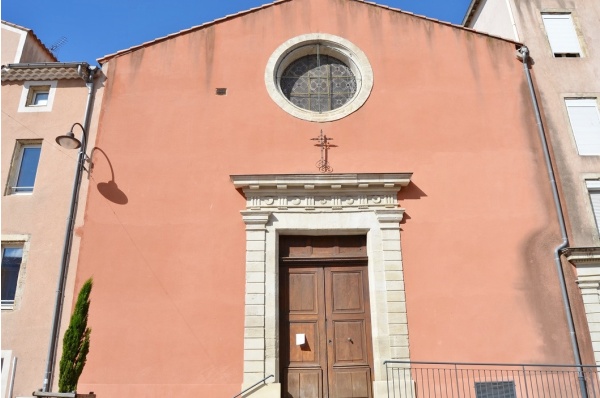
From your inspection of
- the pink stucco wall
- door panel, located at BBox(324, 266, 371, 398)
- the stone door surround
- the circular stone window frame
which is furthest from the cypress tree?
the circular stone window frame

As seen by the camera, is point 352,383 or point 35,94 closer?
point 352,383

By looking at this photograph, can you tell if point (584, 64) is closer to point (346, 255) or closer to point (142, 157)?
point (346, 255)

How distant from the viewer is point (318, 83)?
10109 mm

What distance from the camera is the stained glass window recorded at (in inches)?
390

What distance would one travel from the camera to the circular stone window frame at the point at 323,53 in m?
9.50

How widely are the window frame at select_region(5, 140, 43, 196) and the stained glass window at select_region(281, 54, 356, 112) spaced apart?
4788mm

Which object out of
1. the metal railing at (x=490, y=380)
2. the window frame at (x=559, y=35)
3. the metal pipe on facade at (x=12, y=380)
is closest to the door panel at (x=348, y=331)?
the metal railing at (x=490, y=380)

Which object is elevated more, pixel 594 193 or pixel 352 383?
pixel 594 193

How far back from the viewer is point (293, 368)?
8.18m

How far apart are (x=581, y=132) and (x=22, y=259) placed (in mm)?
10276

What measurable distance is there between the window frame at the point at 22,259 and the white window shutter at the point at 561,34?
10.6 metres

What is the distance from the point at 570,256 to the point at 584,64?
415 centimetres

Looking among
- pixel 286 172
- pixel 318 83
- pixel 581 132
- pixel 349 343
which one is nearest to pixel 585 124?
pixel 581 132

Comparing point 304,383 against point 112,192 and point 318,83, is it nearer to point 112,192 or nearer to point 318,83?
point 112,192
